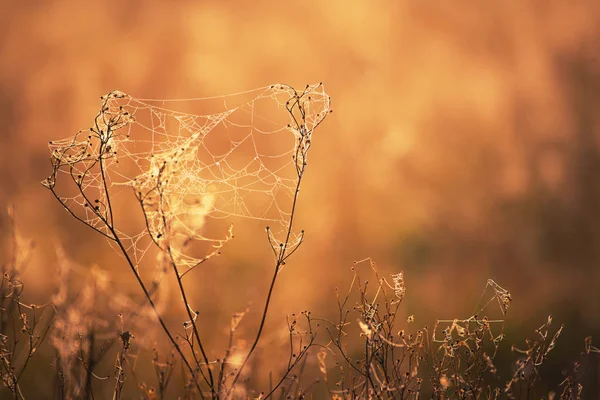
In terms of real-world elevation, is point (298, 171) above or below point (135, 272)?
above

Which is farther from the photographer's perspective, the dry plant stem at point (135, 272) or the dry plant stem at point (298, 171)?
the dry plant stem at point (298, 171)

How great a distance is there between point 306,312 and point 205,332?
7.56 ft

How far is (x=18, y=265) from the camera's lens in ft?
6.14

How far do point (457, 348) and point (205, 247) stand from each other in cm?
273

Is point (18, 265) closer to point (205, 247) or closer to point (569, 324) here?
point (205, 247)

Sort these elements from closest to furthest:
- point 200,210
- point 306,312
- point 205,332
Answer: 1. point 200,210
2. point 306,312
3. point 205,332

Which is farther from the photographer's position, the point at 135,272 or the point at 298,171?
the point at 298,171

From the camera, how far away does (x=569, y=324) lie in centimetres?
516

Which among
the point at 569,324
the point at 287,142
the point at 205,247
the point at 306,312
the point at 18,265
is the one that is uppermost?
the point at 287,142

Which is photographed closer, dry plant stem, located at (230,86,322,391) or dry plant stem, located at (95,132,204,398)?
dry plant stem, located at (95,132,204,398)

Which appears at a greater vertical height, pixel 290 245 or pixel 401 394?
pixel 290 245

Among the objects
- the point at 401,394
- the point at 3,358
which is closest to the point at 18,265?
the point at 3,358

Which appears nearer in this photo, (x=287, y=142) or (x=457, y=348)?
(x=457, y=348)

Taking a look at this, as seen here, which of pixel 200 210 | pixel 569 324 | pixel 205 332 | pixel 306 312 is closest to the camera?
pixel 200 210
